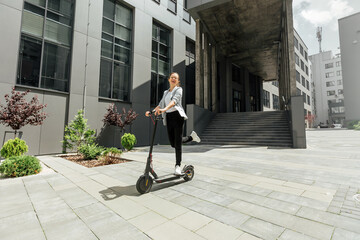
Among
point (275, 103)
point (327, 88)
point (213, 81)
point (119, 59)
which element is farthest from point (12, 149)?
point (327, 88)

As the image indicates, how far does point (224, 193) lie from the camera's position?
3129 millimetres

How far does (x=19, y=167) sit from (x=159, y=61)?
1335cm

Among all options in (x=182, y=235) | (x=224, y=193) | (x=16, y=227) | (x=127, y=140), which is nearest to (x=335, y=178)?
(x=224, y=193)

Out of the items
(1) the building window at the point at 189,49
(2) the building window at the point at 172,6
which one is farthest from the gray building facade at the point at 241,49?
(2) the building window at the point at 172,6

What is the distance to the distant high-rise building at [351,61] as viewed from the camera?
118ft

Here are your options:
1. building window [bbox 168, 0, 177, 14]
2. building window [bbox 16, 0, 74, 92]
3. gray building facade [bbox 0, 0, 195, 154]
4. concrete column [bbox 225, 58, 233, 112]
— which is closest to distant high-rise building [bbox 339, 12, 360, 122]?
concrete column [bbox 225, 58, 233, 112]

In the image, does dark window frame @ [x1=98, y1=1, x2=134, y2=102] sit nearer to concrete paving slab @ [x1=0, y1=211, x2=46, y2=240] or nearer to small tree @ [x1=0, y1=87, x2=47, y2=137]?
small tree @ [x1=0, y1=87, x2=47, y2=137]

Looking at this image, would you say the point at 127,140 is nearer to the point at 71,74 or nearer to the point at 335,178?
the point at 71,74

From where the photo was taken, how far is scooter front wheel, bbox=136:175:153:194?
9.92 ft

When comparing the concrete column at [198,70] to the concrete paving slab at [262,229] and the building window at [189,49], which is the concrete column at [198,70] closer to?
the building window at [189,49]

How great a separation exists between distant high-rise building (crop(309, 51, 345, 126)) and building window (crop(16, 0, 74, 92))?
75.7 meters

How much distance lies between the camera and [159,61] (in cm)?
1597

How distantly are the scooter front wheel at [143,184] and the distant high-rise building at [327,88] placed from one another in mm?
76371

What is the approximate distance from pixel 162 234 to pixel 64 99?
10566 millimetres
